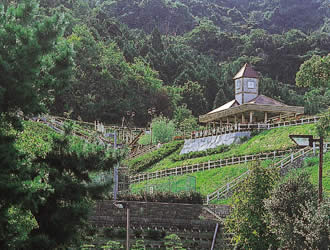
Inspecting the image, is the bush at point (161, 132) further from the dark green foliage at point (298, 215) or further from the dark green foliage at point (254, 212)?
the dark green foliage at point (298, 215)

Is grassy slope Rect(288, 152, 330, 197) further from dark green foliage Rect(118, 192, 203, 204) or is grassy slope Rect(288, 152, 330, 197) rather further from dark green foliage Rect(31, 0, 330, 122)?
dark green foliage Rect(31, 0, 330, 122)

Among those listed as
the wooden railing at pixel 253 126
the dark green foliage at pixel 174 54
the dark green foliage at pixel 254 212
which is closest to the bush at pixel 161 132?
the wooden railing at pixel 253 126

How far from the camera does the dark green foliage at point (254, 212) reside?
70.5 ft

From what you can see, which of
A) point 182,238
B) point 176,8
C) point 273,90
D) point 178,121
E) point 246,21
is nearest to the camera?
point 182,238

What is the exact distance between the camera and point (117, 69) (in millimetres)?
83875

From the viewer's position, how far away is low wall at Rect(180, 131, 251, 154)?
4716cm

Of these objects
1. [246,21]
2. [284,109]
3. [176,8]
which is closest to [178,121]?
[284,109]

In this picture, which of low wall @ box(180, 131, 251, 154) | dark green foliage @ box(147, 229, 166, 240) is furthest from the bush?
dark green foliage @ box(147, 229, 166, 240)

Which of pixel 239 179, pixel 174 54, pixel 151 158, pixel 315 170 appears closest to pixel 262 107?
pixel 151 158

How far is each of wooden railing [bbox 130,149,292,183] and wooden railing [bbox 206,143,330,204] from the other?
5.08ft

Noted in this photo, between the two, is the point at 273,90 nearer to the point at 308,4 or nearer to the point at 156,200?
the point at 156,200

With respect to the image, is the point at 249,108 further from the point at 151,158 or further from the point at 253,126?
the point at 151,158

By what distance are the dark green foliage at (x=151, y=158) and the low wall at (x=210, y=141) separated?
4.31ft

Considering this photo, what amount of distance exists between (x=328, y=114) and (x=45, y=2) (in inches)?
3645
